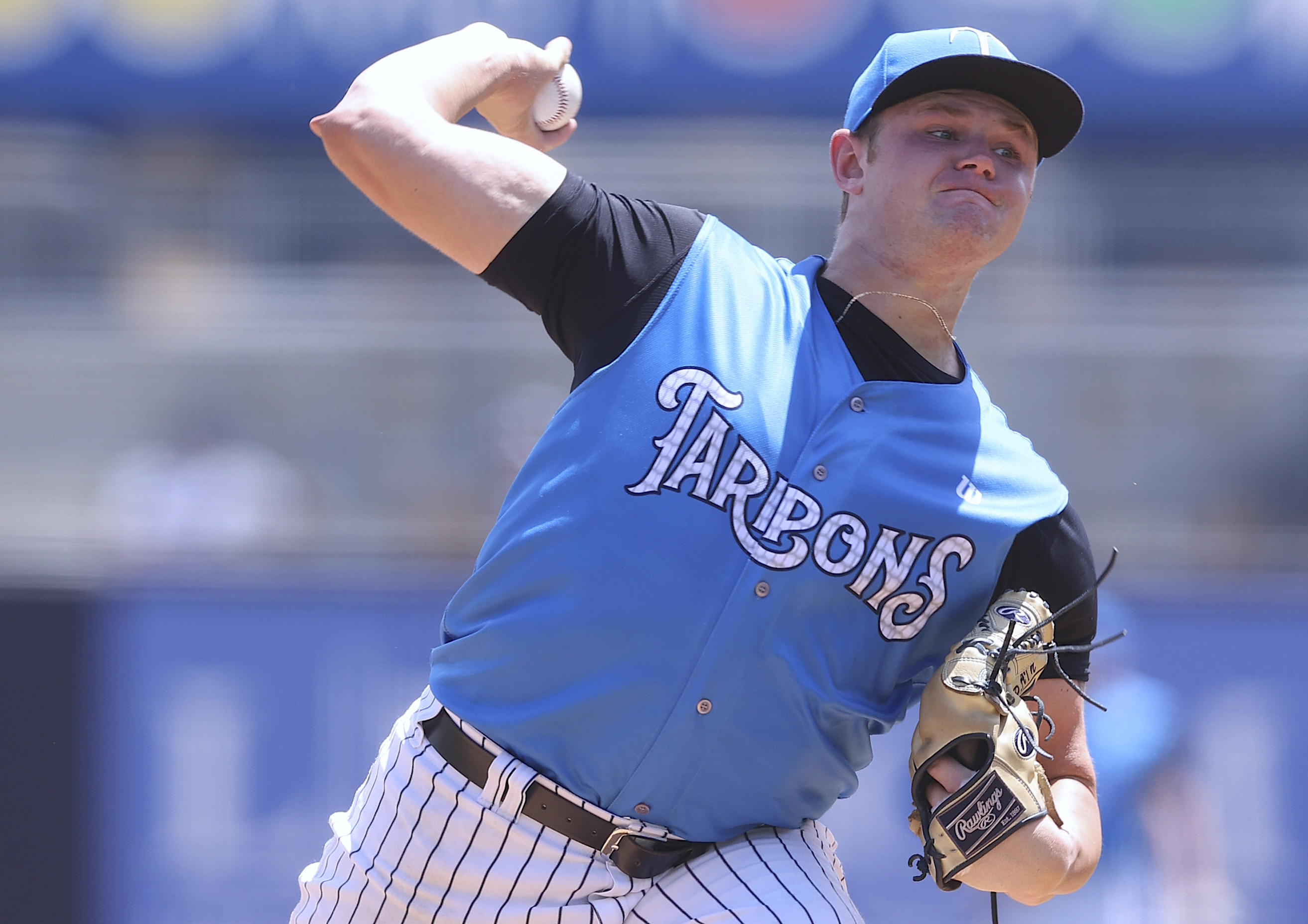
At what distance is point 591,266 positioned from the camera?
2438 mm

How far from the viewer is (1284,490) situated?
774 cm

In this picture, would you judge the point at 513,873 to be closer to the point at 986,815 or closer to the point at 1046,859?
the point at 986,815

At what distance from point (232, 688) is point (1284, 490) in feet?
18.0

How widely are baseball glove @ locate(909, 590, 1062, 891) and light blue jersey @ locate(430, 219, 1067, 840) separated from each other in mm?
91

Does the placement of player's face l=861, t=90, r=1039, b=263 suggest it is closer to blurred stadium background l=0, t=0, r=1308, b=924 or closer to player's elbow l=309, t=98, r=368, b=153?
player's elbow l=309, t=98, r=368, b=153

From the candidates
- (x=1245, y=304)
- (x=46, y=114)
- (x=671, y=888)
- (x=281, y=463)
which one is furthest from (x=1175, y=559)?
(x=46, y=114)

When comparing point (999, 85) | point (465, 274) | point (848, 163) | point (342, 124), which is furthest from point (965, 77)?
point (465, 274)

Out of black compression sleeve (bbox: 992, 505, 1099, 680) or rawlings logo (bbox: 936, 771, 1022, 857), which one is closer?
rawlings logo (bbox: 936, 771, 1022, 857)

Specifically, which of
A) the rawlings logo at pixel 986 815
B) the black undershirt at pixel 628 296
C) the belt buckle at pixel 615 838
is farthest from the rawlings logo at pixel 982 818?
the belt buckle at pixel 615 838

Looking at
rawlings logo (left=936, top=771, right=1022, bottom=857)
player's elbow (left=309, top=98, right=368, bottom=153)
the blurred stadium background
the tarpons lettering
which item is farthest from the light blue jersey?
the blurred stadium background

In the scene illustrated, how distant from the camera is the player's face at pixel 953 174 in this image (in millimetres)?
2531

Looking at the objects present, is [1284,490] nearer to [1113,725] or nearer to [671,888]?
[1113,725]

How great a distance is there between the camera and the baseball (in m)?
2.77

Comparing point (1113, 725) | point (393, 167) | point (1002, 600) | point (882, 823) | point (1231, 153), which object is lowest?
point (882, 823)
